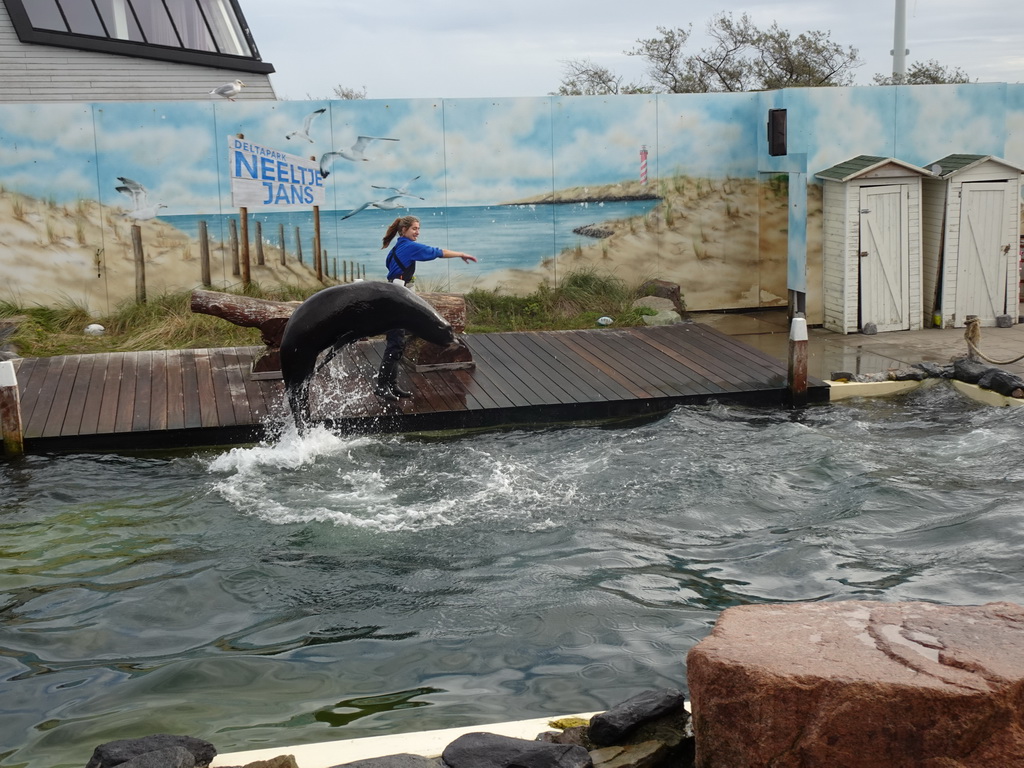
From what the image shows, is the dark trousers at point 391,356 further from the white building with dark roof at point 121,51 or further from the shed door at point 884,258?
the white building with dark roof at point 121,51

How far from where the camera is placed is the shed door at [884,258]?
42.4 feet

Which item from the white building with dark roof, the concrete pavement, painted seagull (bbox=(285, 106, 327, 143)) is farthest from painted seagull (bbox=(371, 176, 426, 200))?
the white building with dark roof

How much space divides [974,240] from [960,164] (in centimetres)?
92

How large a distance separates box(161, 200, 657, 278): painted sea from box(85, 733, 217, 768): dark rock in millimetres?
9600

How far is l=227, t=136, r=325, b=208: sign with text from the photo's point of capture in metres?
13.0

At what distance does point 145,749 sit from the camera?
4.14m

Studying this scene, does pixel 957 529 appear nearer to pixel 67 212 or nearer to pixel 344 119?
pixel 344 119

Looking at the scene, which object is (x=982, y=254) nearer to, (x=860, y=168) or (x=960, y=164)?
(x=960, y=164)

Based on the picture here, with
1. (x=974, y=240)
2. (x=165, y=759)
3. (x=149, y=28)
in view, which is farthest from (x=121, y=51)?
(x=165, y=759)

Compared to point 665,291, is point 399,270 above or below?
above

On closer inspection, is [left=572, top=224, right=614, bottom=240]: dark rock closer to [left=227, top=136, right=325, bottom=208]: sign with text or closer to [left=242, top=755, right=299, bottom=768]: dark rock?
[left=227, top=136, right=325, bottom=208]: sign with text

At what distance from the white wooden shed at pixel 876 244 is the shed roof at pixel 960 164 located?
0.77 feet

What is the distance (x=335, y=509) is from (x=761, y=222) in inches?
342

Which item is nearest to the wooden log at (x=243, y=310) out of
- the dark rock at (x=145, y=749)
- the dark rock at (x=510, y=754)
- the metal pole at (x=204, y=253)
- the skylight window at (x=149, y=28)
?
the metal pole at (x=204, y=253)
